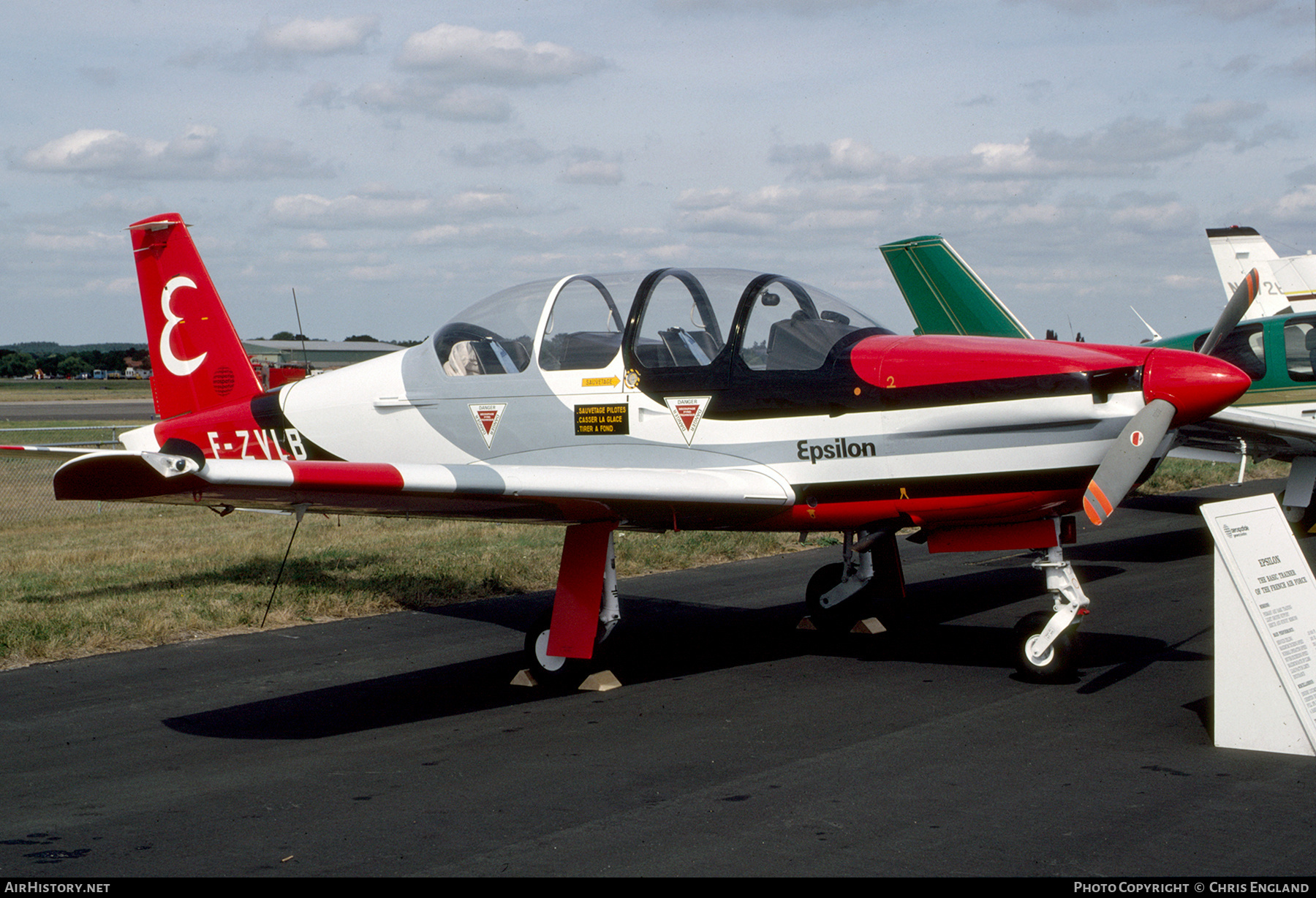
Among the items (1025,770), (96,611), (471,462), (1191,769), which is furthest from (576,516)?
(96,611)

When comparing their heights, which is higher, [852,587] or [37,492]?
[37,492]

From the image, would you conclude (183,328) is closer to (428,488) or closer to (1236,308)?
(428,488)

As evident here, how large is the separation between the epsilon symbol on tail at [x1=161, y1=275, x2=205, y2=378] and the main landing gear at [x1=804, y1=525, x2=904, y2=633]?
5.43m

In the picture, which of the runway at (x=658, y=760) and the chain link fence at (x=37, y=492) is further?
the chain link fence at (x=37, y=492)

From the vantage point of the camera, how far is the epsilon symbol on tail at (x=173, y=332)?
30.6 ft

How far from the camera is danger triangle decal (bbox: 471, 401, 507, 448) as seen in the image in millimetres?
7227

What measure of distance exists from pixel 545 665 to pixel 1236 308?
489 cm

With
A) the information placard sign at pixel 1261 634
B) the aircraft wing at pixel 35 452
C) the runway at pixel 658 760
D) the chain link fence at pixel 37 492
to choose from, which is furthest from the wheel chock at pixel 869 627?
the chain link fence at pixel 37 492

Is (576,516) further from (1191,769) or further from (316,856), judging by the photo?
(1191,769)

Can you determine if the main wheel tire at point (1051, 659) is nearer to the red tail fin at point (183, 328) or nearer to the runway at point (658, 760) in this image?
the runway at point (658, 760)

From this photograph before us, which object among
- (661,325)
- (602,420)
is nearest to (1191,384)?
(661,325)

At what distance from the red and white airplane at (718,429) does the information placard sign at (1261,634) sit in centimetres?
65

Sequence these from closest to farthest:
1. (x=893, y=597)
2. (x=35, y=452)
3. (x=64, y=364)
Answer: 1. (x=35, y=452)
2. (x=893, y=597)
3. (x=64, y=364)

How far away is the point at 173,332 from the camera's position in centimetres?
938
